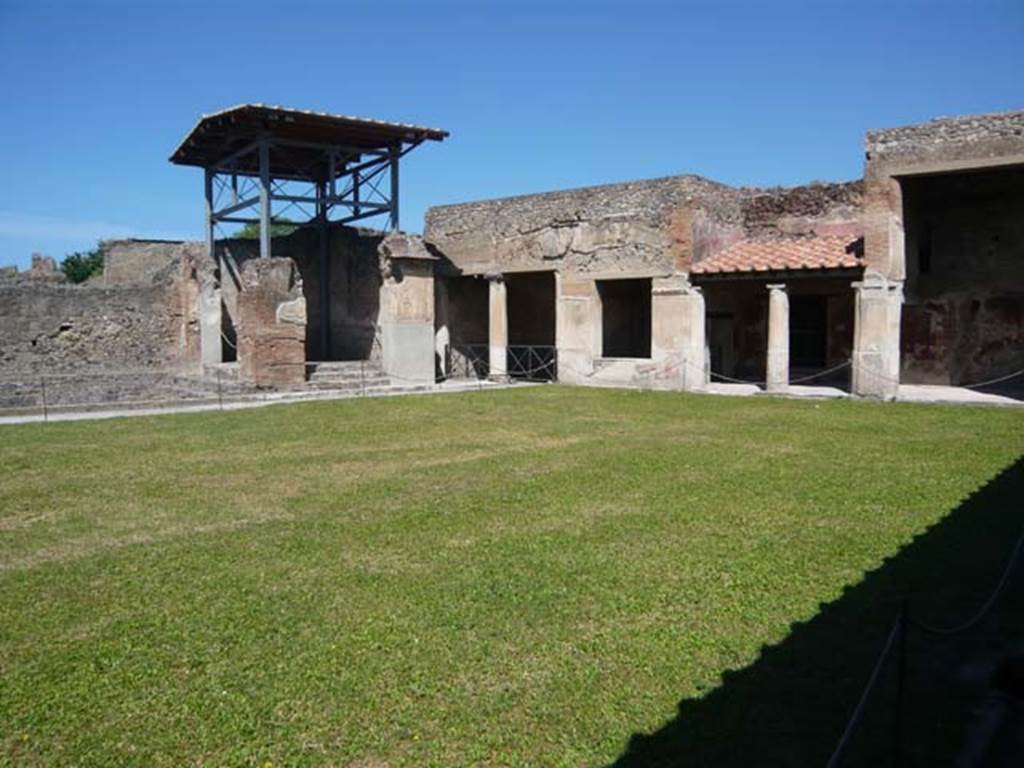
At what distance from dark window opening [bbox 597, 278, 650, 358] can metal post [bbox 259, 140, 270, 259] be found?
300 inches

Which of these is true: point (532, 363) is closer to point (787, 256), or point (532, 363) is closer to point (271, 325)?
point (271, 325)

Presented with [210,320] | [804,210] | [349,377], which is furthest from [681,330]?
[210,320]

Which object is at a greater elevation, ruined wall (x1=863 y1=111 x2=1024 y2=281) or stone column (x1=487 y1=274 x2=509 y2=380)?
ruined wall (x1=863 y1=111 x2=1024 y2=281)

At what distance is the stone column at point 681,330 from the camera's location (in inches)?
669

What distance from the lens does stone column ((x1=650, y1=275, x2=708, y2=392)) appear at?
17000 millimetres

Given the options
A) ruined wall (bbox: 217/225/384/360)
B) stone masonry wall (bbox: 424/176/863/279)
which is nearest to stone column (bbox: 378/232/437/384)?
ruined wall (bbox: 217/225/384/360)

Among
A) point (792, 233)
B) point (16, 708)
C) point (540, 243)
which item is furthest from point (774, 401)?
point (16, 708)

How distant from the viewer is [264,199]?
1695 cm

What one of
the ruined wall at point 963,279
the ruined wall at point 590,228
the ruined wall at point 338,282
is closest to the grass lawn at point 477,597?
the ruined wall at point 963,279

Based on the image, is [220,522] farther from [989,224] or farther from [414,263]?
[989,224]

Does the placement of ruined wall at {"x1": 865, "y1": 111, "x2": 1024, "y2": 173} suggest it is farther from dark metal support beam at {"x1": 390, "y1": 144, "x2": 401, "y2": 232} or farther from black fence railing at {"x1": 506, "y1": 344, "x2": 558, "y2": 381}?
dark metal support beam at {"x1": 390, "y1": 144, "x2": 401, "y2": 232}

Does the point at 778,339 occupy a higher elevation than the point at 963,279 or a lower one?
lower

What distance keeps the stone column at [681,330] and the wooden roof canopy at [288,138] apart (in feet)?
20.9

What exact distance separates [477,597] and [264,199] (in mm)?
14121
